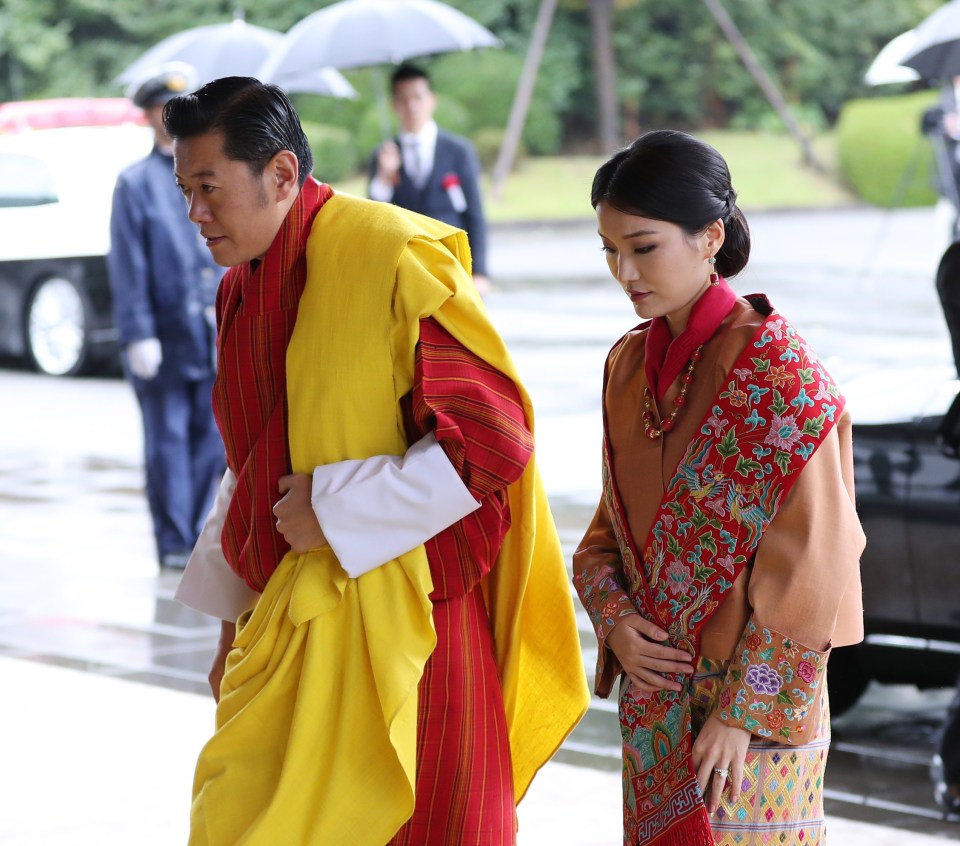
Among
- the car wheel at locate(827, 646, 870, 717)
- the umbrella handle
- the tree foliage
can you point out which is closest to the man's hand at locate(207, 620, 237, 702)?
the car wheel at locate(827, 646, 870, 717)

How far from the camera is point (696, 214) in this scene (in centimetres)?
214

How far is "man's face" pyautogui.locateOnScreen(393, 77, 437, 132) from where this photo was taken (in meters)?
7.08

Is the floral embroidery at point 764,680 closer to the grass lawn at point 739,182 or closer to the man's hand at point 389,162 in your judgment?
the man's hand at point 389,162

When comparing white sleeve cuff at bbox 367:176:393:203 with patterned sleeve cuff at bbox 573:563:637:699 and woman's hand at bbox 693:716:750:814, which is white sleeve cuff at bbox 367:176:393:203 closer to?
patterned sleeve cuff at bbox 573:563:637:699

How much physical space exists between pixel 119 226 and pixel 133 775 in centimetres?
273

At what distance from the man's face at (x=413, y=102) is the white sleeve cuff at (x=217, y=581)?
4692mm

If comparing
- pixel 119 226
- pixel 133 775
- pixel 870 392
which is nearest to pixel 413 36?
pixel 119 226

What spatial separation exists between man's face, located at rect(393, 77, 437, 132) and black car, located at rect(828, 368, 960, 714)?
3.42m

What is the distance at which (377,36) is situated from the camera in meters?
9.11

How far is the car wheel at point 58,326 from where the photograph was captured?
11.5 m

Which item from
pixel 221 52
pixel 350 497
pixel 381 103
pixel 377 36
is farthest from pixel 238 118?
pixel 381 103

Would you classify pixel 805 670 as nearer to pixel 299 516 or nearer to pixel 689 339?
pixel 689 339

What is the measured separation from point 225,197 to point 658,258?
63 centimetres

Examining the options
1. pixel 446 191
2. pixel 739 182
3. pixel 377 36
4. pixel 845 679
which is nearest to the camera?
pixel 845 679
